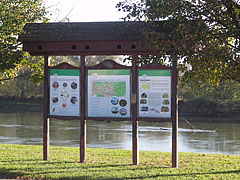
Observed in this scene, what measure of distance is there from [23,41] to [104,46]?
2406mm

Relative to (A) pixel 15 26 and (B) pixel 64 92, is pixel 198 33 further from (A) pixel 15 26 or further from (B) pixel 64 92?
(A) pixel 15 26

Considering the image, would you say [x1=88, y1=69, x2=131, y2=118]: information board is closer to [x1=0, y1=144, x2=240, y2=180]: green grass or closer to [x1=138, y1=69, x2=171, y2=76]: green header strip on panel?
[x1=138, y1=69, x2=171, y2=76]: green header strip on panel

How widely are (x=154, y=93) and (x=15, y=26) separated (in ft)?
19.3

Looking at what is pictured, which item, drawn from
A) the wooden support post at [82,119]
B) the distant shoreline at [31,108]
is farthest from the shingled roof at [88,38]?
the distant shoreline at [31,108]

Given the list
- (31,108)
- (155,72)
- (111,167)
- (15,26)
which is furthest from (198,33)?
(31,108)

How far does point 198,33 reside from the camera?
391 inches

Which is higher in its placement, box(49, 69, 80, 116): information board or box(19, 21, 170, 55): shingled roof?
box(19, 21, 170, 55): shingled roof

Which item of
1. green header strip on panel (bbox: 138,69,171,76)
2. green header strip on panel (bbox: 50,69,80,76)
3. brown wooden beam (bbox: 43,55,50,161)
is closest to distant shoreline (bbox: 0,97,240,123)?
green header strip on panel (bbox: 138,69,171,76)

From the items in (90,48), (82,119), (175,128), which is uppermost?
(90,48)

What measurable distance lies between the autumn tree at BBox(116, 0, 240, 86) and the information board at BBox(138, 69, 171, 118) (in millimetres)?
783

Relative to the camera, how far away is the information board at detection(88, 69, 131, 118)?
39.5 feet

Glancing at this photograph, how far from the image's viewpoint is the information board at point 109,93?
12.0m

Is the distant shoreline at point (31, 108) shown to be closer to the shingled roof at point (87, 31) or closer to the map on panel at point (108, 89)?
the map on panel at point (108, 89)

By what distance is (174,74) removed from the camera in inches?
455
